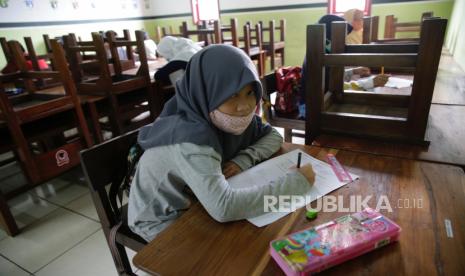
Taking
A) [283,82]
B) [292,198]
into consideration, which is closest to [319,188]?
[292,198]

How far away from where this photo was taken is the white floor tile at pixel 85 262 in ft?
5.05

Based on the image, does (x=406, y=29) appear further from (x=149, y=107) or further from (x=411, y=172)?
(x=411, y=172)

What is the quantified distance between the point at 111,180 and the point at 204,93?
0.45m

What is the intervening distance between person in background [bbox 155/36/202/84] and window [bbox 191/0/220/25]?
3.79m

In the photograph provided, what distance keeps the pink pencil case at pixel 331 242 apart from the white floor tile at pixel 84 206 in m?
1.74

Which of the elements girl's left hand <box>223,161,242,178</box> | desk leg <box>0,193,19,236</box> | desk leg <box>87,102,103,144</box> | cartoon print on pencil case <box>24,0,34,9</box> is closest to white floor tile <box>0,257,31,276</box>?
desk leg <box>0,193,19,236</box>

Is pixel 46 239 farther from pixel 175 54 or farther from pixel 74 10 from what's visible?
pixel 74 10

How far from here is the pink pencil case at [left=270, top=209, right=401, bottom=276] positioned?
0.54m

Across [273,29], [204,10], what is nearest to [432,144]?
[273,29]

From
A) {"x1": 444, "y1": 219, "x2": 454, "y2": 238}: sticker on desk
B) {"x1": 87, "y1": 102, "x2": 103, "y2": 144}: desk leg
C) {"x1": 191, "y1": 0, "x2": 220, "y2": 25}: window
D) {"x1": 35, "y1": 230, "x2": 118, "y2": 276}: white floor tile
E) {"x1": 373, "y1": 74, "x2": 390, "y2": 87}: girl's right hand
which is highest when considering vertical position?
{"x1": 191, "y1": 0, "x2": 220, "y2": 25}: window

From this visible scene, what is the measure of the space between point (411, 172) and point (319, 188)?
0.90 ft

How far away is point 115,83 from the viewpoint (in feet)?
7.52

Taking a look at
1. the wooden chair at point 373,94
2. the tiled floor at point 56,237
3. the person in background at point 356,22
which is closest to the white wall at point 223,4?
the person in background at point 356,22

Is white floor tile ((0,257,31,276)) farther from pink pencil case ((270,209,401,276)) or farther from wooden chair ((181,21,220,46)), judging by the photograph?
wooden chair ((181,21,220,46))
